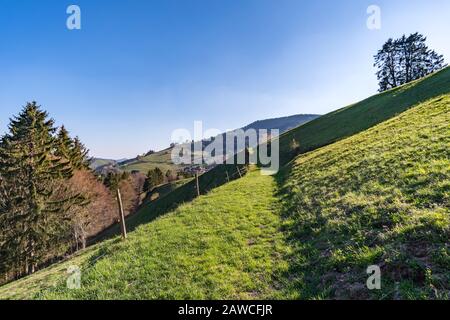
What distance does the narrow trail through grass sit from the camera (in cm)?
809

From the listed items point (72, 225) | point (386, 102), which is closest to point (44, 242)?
point (72, 225)

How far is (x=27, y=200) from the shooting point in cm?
3500

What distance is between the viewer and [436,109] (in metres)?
23.1

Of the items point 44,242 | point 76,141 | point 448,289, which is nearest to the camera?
point 448,289

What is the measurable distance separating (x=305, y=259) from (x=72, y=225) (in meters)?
43.9

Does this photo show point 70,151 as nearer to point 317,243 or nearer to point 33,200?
point 33,200

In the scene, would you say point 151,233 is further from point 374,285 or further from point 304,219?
point 374,285

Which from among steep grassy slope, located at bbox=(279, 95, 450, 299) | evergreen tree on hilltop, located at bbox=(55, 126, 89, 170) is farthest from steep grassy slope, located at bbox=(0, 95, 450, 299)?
evergreen tree on hilltop, located at bbox=(55, 126, 89, 170)

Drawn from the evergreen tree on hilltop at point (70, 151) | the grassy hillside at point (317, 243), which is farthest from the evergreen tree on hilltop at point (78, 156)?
the grassy hillside at point (317, 243)

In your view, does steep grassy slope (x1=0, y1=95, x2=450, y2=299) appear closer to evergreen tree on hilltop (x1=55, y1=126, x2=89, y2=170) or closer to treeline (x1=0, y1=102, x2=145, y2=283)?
treeline (x1=0, y1=102, x2=145, y2=283)

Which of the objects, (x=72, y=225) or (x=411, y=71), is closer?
(x=72, y=225)

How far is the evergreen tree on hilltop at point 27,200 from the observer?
3359 centimetres

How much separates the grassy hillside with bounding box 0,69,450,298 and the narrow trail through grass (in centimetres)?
4

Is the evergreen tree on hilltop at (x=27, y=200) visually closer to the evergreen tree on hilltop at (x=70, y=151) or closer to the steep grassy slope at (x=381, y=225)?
the evergreen tree on hilltop at (x=70, y=151)
